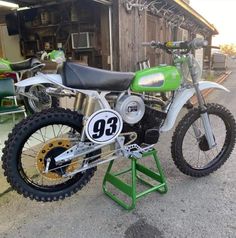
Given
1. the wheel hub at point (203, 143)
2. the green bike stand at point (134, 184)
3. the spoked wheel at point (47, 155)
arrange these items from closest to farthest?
1. the spoked wheel at point (47, 155)
2. the green bike stand at point (134, 184)
3. the wheel hub at point (203, 143)

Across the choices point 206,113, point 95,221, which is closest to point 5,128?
point 95,221

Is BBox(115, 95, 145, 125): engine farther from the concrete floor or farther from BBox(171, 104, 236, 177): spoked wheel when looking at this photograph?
the concrete floor

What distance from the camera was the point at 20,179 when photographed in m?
1.85

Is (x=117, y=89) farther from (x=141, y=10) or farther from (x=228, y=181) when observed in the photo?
(x=141, y=10)

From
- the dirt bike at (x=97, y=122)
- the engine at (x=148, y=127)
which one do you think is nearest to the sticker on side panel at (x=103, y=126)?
the dirt bike at (x=97, y=122)

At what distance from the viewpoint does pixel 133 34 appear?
17.0 ft

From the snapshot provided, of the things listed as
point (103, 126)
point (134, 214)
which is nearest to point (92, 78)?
point (103, 126)

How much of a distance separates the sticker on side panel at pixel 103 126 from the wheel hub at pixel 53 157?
0.68ft

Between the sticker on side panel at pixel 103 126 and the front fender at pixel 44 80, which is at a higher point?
the front fender at pixel 44 80

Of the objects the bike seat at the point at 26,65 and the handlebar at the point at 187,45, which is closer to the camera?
the handlebar at the point at 187,45

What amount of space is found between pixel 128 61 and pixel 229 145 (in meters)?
2.86

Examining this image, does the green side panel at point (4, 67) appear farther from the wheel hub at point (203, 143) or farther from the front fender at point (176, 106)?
the wheel hub at point (203, 143)

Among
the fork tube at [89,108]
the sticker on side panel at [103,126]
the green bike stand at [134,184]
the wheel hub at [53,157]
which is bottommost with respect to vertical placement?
the green bike stand at [134,184]

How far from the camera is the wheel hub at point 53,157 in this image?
192cm
